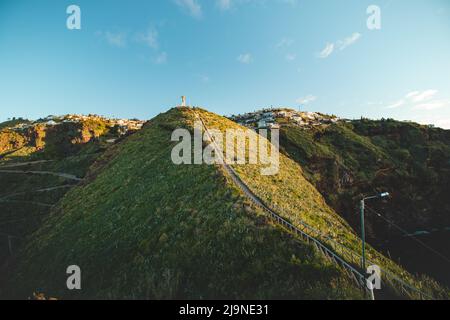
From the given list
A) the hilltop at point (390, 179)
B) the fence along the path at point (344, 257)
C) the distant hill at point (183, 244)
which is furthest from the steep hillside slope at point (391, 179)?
the fence along the path at point (344, 257)

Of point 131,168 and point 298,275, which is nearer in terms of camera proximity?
point 298,275

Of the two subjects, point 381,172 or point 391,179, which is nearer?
point 381,172

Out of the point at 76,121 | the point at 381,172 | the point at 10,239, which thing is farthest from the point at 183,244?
the point at 76,121

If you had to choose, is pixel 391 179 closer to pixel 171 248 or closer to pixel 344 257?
pixel 344 257

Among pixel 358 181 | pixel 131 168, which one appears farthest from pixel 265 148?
pixel 131 168

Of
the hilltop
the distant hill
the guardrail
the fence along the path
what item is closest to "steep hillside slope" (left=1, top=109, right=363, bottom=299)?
the distant hill

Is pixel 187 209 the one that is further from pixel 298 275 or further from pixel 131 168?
pixel 131 168

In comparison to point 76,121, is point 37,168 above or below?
below

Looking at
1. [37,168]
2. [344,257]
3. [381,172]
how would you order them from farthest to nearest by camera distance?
1. [37,168]
2. [381,172]
3. [344,257]
